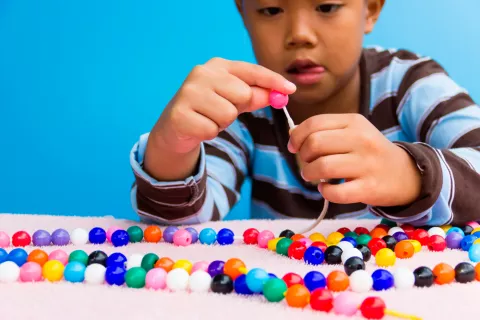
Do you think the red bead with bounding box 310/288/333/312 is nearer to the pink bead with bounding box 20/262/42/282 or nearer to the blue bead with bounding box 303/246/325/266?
the blue bead with bounding box 303/246/325/266

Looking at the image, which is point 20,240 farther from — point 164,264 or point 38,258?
point 164,264

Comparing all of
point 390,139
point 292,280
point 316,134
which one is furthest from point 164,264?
point 390,139

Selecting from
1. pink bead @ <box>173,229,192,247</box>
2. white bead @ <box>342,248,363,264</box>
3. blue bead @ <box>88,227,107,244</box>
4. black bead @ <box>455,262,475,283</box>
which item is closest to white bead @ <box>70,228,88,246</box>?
blue bead @ <box>88,227,107,244</box>

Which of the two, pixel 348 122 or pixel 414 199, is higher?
pixel 348 122

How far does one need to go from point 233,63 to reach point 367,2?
0.46 meters

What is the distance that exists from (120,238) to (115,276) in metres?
0.19

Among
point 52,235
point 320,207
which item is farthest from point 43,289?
point 320,207

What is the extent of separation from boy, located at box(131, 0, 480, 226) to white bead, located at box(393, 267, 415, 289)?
146mm

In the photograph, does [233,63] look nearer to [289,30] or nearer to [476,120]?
[289,30]

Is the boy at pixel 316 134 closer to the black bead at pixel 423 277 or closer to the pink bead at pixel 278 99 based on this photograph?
the pink bead at pixel 278 99

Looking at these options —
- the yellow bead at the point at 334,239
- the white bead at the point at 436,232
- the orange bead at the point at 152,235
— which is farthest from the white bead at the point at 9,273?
the white bead at the point at 436,232

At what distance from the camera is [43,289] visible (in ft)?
1.56

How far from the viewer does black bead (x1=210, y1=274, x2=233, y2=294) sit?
46 cm

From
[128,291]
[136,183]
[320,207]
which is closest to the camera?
[128,291]
